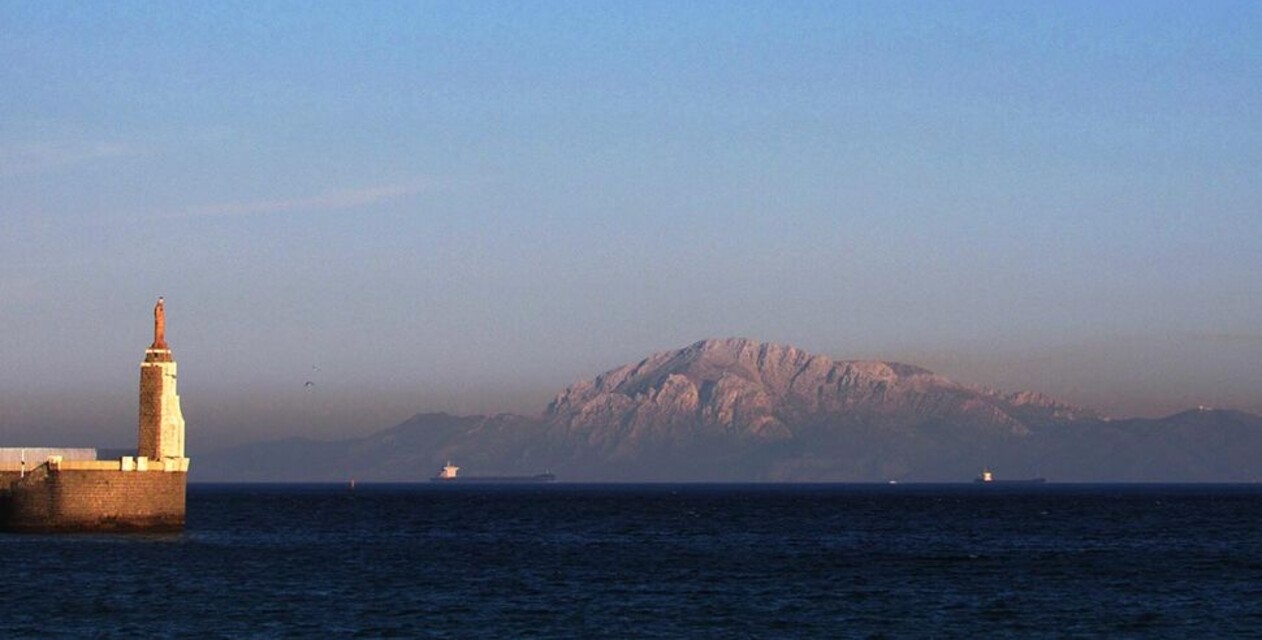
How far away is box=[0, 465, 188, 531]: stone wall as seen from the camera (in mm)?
105250

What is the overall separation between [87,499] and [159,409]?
6435 mm

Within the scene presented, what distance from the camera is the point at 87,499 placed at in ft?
345

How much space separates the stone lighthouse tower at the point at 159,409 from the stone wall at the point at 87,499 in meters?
1.41

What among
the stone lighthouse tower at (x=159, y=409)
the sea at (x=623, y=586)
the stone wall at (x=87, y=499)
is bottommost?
the sea at (x=623, y=586)

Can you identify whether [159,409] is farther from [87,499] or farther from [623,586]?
[623,586]

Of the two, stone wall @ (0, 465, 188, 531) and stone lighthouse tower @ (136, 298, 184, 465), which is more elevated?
stone lighthouse tower @ (136, 298, 184, 465)

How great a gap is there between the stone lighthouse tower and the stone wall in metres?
1.41

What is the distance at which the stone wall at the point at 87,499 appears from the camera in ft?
345

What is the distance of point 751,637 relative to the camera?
→ 66.4 m

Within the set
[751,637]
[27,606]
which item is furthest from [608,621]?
[27,606]

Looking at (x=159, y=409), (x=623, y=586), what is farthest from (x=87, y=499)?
(x=623, y=586)

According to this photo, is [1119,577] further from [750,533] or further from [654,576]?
[750,533]

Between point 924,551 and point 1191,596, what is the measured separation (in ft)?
122

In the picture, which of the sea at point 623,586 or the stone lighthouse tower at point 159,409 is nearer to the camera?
the sea at point 623,586
